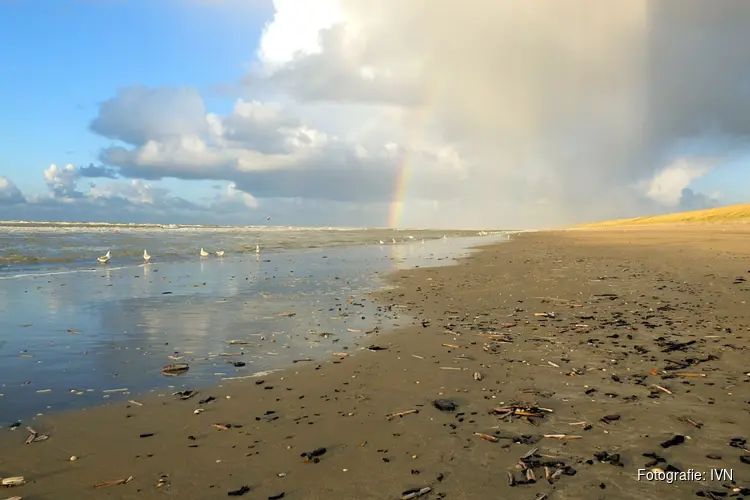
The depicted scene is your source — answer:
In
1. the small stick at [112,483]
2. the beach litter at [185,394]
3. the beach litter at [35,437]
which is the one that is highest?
the beach litter at [35,437]

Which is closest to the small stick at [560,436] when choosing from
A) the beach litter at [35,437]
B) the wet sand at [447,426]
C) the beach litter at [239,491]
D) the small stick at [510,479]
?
the wet sand at [447,426]

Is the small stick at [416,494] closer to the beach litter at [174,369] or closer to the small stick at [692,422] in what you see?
the small stick at [692,422]

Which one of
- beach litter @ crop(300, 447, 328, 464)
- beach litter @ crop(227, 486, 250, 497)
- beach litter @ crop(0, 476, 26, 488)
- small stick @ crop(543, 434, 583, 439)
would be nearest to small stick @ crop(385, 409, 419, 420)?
beach litter @ crop(300, 447, 328, 464)

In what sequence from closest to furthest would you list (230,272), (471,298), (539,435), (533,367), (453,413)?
(539,435) < (453,413) < (533,367) < (471,298) < (230,272)

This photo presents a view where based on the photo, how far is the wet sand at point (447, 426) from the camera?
16.3 feet

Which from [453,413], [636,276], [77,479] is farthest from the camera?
[636,276]

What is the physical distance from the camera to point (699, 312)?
12.8m

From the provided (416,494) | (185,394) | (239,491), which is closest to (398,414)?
(416,494)

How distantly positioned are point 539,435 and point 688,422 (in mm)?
2048

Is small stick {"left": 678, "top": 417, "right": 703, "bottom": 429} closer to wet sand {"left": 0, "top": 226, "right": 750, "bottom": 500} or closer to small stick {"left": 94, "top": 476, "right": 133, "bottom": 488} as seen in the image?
wet sand {"left": 0, "top": 226, "right": 750, "bottom": 500}

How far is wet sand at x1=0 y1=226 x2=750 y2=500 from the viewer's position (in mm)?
4969

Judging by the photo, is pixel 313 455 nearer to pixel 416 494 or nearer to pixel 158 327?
pixel 416 494

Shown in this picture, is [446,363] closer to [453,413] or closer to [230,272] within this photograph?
[453,413]

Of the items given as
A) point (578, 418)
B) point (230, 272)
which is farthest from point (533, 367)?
point (230, 272)
